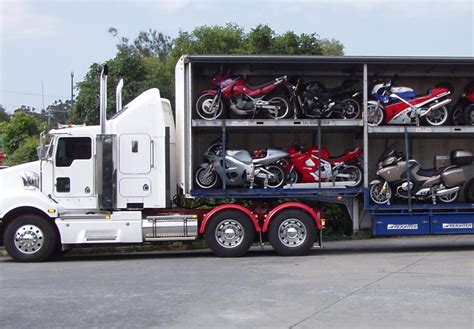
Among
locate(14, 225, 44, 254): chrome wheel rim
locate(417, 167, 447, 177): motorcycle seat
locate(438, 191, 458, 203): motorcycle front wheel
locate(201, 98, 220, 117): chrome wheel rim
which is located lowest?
locate(14, 225, 44, 254): chrome wheel rim

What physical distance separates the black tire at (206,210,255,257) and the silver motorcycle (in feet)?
2.28

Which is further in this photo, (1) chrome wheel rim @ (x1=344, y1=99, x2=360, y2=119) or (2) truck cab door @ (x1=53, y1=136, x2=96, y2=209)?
(1) chrome wheel rim @ (x1=344, y1=99, x2=360, y2=119)

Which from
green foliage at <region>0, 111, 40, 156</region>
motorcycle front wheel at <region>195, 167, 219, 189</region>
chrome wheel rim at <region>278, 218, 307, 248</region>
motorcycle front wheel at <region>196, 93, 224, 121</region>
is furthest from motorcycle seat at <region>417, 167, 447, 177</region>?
green foliage at <region>0, 111, 40, 156</region>

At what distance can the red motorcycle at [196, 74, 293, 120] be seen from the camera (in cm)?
1453

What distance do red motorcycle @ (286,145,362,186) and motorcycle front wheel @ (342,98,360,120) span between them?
84cm

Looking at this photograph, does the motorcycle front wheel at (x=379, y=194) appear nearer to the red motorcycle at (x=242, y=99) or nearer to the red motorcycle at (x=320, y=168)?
the red motorcycle at (x=320, y=168)

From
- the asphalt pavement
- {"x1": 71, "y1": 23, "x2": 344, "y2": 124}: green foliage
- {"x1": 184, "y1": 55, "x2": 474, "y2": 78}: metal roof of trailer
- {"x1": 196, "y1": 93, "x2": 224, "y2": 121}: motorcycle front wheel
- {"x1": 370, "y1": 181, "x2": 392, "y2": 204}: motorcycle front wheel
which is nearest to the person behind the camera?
the asphalt pavement

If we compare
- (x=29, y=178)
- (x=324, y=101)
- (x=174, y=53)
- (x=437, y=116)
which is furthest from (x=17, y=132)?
(x=437, y=116)

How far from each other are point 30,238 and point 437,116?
349 inches

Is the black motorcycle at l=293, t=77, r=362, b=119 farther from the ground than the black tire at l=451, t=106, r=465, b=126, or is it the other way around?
the black motorcycle at l=293, t=77, r=362, b=119

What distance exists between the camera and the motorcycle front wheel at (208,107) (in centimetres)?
1448

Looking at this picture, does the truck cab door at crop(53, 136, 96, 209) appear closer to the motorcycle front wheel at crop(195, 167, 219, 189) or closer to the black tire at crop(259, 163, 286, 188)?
the motorcycle front wheel at crop(195, 167, 219, 189)

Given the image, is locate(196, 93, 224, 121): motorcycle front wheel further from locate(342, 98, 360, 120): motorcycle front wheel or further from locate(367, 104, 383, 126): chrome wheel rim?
locate(367, 104, 383, 126): chrome wheel rim

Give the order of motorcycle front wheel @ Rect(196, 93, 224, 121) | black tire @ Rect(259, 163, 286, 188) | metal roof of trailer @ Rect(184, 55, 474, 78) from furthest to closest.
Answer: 1. black tire @ Rect(259, 163, 286, 188)
2. motorcycle front wheel @ Rect(196, 93, 224, 121)
3. metal roof of trailer @ Rect(184, 55, 474, 78)
